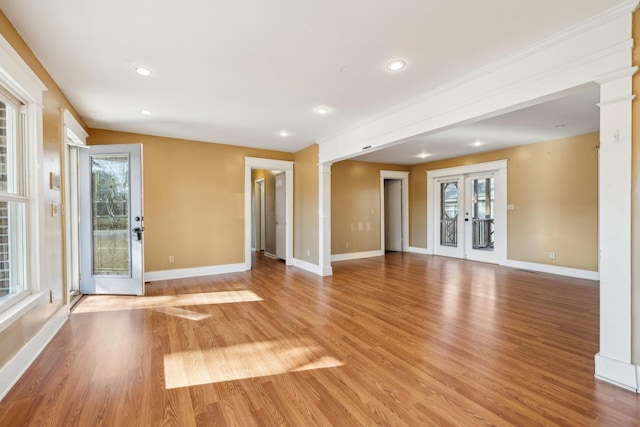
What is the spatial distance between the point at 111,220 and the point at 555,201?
7637mm

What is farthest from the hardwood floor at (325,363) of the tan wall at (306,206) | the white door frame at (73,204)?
the tan wall at (306,206)

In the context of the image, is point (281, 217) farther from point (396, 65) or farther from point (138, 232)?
point (396, 65)

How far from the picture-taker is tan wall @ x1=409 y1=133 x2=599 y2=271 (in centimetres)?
497

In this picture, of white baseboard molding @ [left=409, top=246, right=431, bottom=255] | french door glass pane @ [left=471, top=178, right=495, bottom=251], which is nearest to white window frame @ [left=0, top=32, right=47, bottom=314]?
french door glass pane @ [left=471, top=178, right=495, bottom=251]

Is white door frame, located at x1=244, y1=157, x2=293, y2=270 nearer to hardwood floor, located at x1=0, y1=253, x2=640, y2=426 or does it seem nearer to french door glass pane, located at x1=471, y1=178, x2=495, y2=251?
hardwood floor, located at x1=0, y1=253, x2=640, y2=426

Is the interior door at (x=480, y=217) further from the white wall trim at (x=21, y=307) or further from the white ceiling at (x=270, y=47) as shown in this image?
the white wall trim at (x=21, y=307)

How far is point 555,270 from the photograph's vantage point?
5371 mm

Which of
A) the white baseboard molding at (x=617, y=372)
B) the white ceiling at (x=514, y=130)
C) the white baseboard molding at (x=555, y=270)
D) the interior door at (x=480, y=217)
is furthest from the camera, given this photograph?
the interior door at (x=480, y=217)

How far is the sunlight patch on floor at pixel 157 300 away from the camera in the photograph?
368 cm

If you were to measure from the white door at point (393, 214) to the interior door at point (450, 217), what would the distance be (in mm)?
1091

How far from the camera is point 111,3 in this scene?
188 centimetres

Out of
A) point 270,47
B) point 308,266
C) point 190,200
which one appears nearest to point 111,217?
point 190,200

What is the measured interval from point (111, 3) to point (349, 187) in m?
5.90

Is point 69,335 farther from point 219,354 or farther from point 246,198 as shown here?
point 246,198
